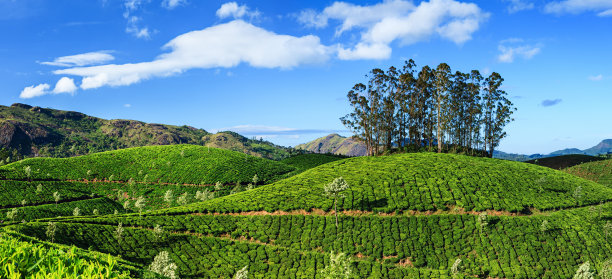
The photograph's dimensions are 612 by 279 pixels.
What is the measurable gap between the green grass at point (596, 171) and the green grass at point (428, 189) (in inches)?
1200

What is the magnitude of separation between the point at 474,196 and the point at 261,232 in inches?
1867

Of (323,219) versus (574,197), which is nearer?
(323,219)

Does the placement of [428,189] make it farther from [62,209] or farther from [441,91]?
[62,209]

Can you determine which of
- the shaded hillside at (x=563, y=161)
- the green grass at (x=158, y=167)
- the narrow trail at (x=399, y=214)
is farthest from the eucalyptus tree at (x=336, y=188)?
the shaded hillside at (x=563, y=161)

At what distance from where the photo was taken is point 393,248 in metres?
61.8

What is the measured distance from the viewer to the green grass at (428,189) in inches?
2906

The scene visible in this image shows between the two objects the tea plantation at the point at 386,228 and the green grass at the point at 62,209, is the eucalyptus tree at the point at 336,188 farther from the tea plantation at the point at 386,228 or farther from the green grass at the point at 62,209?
the green grass at the point at 62,209

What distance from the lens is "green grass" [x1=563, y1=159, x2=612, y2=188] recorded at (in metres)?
114

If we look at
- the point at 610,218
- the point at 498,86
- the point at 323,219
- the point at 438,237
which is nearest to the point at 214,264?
the point at 323,219

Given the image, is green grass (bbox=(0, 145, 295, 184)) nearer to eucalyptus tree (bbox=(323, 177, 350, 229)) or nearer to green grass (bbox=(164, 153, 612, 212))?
green grass (bbox=(164, 153, 612, 212))

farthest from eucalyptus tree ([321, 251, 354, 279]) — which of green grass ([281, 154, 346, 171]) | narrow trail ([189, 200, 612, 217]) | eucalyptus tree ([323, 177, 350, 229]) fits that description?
green grass ([281, 154, 346, 171])

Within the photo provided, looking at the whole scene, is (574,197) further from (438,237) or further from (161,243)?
(161,243)

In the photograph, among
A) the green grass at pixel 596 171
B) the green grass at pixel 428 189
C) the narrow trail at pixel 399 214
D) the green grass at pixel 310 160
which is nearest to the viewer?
the narrow trail at pixel 399 214

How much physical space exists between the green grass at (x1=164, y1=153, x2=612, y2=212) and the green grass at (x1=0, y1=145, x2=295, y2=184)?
49.9 meters
